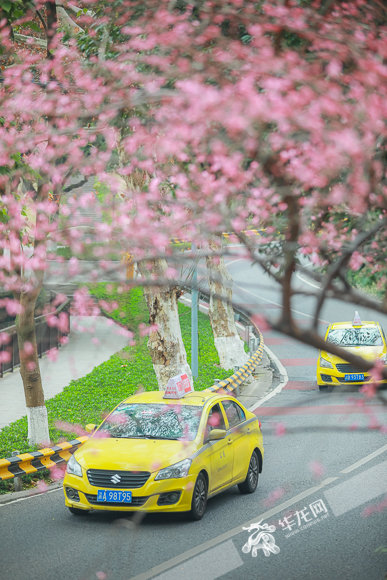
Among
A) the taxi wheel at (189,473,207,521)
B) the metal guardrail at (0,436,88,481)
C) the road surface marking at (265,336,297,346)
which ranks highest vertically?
the taxi wheel at (189,473,207,521)

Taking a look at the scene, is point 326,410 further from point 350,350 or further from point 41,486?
point 41,486

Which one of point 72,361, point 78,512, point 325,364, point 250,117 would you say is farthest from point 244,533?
point 72,361

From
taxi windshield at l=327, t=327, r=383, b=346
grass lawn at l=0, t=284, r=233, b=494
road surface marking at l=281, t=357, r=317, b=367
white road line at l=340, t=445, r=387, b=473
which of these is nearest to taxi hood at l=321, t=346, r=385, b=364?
taxi windshield at l=327, t=327, r=383, b=346

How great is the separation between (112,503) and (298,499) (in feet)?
8.72

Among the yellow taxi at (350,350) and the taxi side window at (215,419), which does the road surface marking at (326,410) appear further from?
the taxi side window at (215,419)

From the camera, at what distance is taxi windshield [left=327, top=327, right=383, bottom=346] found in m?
19.1

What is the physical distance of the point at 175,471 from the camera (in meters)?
8.48

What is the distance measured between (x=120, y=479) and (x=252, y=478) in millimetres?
2607

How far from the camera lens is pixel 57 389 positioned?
754 inches

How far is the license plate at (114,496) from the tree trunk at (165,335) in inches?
258

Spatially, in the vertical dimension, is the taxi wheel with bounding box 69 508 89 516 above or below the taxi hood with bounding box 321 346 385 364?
above

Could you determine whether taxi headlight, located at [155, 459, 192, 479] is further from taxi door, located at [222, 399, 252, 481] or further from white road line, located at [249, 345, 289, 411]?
white road line, located at [249, 345, 289, 411]

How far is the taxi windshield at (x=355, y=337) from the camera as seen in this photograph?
19141 millimetres

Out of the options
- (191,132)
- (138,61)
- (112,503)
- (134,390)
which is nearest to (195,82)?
(191,132)
